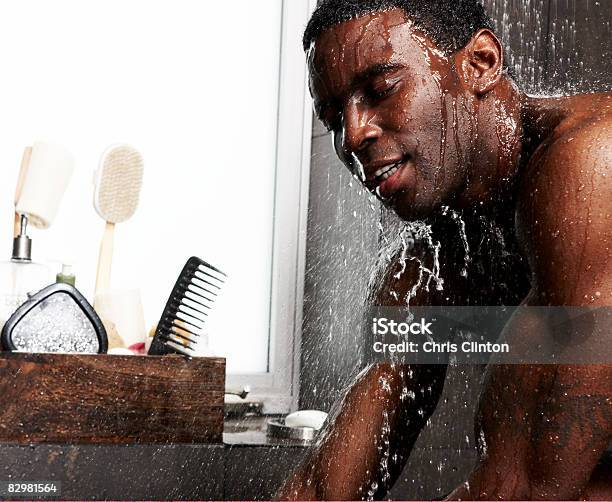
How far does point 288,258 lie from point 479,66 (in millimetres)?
505

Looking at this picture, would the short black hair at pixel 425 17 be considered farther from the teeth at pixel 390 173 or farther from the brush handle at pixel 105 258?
the brush handle at pixel 105 258

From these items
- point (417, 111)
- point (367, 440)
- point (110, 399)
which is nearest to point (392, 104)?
point (417, 111)

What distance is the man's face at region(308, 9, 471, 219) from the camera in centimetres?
63

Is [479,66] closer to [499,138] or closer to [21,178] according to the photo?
[499,138]

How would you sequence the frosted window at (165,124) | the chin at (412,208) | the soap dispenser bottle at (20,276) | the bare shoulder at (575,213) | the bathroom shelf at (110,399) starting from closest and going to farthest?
the bare shoulder at (575,213) → the chin at (412,208) → the bathroom shelf at (110,399) → the soap dispenser bottle at (20,276) → the frosted window at (165,124)

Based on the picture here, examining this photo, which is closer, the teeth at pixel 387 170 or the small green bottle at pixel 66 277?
the teeth at pixel 387 170

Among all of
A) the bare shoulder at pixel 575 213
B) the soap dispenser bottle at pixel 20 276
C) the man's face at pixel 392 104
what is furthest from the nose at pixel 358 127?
the soap dispenser bottle at pixel 20 276

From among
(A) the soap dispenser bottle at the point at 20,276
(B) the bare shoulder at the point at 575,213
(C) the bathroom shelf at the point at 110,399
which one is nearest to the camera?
(B) the bare shoulder at the point at 575,213

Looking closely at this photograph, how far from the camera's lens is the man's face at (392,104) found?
0.63m

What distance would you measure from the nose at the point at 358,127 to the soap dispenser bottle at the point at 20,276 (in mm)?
434

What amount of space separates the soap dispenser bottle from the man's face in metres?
0.42

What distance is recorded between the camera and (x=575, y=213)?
0.56m

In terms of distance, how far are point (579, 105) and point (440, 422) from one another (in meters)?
0.52

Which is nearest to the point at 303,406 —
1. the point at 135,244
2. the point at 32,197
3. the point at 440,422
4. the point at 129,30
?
the point at 440,422
